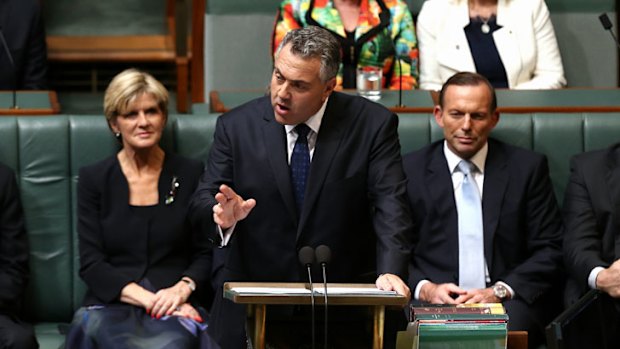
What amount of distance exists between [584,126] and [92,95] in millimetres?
2656

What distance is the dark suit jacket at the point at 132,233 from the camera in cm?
332

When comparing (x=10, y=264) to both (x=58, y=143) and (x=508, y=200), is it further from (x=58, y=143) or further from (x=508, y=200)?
(x=508, y=200)

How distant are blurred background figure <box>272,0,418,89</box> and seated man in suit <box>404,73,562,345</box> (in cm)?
87

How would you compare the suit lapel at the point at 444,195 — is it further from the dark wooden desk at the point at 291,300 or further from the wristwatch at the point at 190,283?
the dark wooden desk at the point at 291,300

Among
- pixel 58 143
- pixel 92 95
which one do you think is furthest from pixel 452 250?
pixel 92 95

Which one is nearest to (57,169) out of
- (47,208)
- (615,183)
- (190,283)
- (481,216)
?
(47,208)

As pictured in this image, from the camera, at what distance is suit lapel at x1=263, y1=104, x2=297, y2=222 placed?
2834 millimetres

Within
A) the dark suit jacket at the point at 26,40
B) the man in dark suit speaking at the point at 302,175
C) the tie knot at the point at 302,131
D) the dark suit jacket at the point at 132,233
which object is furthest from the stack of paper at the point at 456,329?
the dark suit jacket at the point at 26,40

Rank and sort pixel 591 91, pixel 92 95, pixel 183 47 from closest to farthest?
1. pixel 591 91
2. pixel 92 95
3. pixel 183 47

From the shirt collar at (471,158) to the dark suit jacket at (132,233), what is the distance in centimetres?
74

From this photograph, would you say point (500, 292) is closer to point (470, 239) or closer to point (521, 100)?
point (470, 239)

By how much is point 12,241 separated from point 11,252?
0.03 meters

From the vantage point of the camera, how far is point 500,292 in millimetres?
3236

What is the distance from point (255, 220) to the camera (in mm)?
2873
